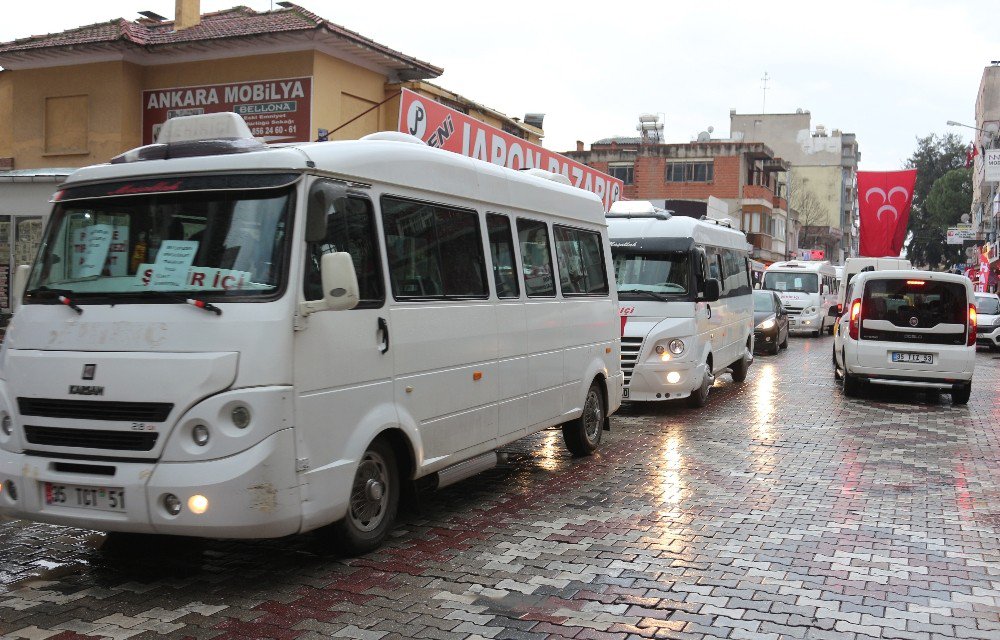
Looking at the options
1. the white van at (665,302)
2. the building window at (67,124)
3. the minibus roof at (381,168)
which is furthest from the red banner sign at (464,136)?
the building window at (67,124)

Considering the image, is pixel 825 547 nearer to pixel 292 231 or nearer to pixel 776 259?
pixel 292 231

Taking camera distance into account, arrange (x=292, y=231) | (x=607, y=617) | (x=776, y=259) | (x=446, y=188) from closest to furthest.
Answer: (x=607, y=617) → (x=292, y=231) → (x=446, y=188) → (x=776, y=259)

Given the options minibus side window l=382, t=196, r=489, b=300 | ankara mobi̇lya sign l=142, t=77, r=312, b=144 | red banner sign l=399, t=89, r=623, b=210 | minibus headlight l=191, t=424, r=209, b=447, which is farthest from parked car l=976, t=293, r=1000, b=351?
minibus headlight l=191, t=424, r=209, b=447

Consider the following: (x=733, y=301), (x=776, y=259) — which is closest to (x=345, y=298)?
(x=733, y=301)

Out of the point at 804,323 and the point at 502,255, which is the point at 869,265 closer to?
the point at 804,323

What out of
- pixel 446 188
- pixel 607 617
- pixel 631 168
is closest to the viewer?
pixel 607 617

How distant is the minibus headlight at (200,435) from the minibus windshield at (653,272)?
345 inches

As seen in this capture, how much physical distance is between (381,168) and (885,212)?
3733 cm

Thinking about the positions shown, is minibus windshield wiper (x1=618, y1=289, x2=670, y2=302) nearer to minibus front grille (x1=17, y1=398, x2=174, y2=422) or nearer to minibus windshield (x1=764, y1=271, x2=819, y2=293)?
minibus front grille (x1=17, y1=398, x2=174, y2=422)

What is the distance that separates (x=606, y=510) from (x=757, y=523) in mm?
1125

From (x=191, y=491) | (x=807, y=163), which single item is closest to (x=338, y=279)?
(x=191, y=491)

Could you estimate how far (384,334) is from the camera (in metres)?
6.15

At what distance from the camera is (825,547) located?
257 inches

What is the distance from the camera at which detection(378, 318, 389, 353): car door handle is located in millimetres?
6113
